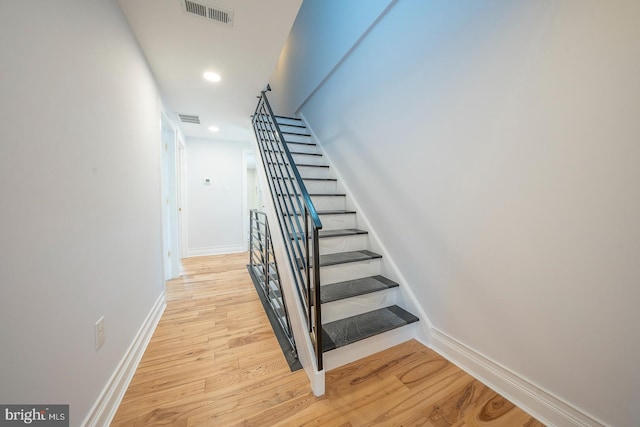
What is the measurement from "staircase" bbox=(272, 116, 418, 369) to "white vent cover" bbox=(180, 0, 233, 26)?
123 cm

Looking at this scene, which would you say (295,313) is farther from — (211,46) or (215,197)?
(215,197)

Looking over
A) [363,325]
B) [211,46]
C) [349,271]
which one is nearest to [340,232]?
[349,271]

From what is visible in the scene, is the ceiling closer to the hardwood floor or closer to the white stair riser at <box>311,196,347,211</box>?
the white stair riser at <box>311,196,347,211</box>

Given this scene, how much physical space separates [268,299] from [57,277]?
1651 mm

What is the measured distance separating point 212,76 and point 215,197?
8.64ft

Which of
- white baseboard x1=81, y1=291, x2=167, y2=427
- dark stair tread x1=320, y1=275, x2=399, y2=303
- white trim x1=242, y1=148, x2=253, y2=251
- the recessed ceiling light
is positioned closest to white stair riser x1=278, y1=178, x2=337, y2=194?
dark stair tread x1=320, y1=275, x2=399, y2=303

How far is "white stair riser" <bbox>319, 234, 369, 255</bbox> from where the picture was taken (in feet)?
6.55

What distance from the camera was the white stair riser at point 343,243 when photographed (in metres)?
2.00

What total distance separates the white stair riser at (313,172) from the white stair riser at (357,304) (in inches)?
61.9

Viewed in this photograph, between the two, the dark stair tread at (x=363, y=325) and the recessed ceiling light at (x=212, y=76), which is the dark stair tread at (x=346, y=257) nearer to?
the dark stair tread at (x=363, y=325)

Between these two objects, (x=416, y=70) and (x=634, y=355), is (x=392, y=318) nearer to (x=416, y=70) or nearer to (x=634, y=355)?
(x=634, y=355)

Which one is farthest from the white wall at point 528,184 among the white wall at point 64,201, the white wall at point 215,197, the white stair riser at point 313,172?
the white wall at point 215,197

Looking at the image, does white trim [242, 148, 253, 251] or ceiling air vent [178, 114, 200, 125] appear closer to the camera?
ceiling air vent [178, 114, 200, 125]

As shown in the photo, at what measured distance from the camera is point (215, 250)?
4402 millimetres
